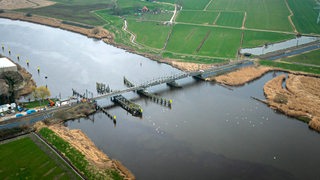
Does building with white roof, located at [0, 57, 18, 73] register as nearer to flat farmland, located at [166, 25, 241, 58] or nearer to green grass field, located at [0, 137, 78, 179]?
green grass field, located at [0, 137, 78, 179]

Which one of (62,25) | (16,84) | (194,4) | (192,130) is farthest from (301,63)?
(62,25)

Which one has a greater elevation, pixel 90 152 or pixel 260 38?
pixel 260 38

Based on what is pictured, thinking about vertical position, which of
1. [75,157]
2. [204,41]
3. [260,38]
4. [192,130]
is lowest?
[75,157]

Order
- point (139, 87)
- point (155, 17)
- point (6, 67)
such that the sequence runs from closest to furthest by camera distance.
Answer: point (139, 87), point (6, 67), point (155, 17)

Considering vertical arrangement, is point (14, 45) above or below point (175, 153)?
above

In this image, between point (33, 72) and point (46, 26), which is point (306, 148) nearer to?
point (33, 72)

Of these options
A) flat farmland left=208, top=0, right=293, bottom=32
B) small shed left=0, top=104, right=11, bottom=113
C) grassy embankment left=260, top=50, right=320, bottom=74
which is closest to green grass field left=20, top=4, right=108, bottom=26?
flat farmland left=208, top=0, right=293, bottom=32

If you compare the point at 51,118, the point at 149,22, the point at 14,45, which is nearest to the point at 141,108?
the point at 51,118

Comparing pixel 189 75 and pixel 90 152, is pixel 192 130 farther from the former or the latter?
pixel 189 75
